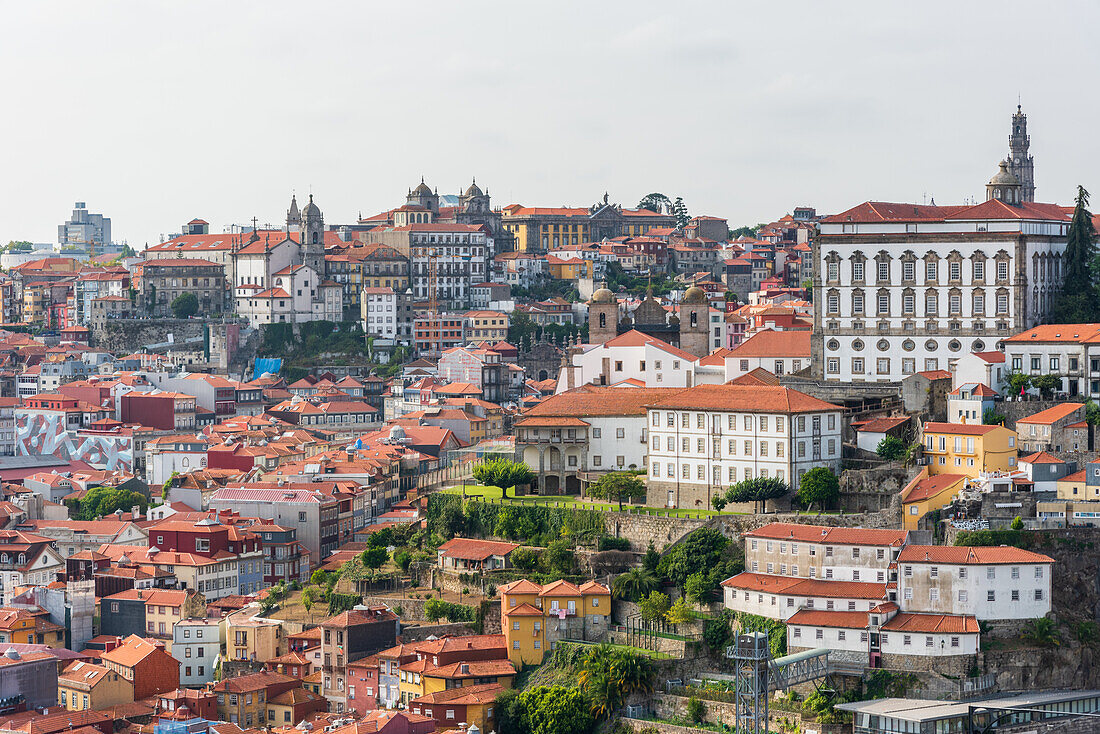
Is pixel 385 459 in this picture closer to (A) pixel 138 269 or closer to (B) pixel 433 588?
(B) pixel 433 588

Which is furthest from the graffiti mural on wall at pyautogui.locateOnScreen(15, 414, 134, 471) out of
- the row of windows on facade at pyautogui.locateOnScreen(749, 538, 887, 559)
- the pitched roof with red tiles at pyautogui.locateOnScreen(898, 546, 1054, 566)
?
the pitched roof with red tiles at pyautogui.locateOnScreen(898, 546, 1054, 566)

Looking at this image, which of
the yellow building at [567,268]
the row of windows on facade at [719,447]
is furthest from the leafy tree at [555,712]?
the yellow building at [567,268]

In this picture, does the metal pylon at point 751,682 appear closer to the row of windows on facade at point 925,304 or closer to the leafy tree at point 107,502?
the row of windows on facade at point 925,304

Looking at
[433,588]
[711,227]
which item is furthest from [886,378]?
[711,227]

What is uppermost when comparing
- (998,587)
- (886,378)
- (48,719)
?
(886,378)

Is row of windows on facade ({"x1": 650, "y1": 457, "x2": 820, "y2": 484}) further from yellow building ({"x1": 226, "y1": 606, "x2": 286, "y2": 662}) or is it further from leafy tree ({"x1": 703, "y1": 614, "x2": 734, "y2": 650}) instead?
yellow building ({"x1": 226, "y1": 606, "x2": 286, "y2": 662})

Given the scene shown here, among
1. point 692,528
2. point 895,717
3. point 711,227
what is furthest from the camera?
point 711,227
